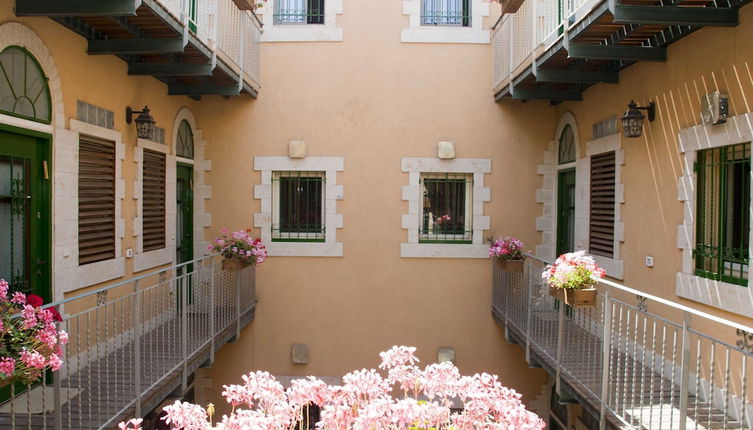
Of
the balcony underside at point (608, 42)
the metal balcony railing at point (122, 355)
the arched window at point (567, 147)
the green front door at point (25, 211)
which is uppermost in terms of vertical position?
the balcony underside at point (608, 42)

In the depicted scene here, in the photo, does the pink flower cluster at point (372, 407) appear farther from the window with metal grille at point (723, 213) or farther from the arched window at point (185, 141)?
the arched window at point (185, 141)

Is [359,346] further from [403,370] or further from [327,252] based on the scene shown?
[403,370]

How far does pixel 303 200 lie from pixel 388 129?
5.51 ft

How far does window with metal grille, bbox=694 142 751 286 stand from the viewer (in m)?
4.85

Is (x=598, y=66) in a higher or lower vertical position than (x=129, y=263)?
higher

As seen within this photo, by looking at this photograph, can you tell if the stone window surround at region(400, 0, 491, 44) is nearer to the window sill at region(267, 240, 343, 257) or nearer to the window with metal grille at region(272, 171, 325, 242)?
the window with metal grille at region(272, 171, 325, 242)

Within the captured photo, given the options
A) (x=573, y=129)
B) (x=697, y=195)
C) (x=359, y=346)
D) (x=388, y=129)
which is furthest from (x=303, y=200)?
(x=697, y=195)

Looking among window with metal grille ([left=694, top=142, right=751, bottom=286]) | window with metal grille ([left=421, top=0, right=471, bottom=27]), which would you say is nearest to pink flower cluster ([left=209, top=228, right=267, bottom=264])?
window with metal grille ([left=421, top=0, right=471, bottom=27])

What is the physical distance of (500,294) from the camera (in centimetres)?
849

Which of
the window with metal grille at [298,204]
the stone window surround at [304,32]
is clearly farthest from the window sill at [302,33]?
the window with metal grille at [298,204]

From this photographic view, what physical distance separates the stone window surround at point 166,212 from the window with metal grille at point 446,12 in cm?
429

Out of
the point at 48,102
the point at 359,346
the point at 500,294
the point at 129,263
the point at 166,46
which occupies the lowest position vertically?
the point at 359,346

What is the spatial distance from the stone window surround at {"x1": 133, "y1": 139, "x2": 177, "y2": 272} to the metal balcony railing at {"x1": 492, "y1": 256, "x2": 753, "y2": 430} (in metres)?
4.62

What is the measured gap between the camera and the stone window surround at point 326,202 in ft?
29.4
